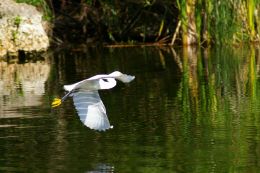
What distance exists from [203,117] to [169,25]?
1403 centimetres

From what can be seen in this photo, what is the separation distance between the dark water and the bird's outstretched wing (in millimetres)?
284

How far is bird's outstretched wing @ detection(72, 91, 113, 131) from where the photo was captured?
8.62 metres

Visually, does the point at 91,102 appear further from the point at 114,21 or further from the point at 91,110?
the point at 114,21

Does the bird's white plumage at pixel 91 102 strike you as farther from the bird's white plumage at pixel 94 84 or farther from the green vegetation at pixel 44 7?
the green vegetation at pixel 44 7

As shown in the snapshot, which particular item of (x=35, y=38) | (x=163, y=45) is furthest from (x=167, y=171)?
(x=163, y=45)

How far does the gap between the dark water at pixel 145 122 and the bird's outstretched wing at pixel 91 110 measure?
0.28 metres

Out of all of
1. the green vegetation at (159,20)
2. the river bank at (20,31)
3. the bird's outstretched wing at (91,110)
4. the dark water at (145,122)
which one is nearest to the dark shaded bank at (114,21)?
the green vegetation at (159,20)

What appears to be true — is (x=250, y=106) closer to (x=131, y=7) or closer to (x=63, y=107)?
(x=63, y=107)

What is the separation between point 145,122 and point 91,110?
5.88ft

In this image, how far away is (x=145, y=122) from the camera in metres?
10.4

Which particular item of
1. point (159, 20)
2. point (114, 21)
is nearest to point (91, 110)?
point (114, 21)

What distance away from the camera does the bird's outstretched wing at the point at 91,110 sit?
8625 millimetres

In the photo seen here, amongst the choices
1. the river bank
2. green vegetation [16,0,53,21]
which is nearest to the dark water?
the river bank

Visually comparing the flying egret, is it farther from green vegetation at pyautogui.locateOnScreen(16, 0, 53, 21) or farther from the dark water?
green vegetation at pyautogui.locateOnScreen(16, 0, 53, 21)
